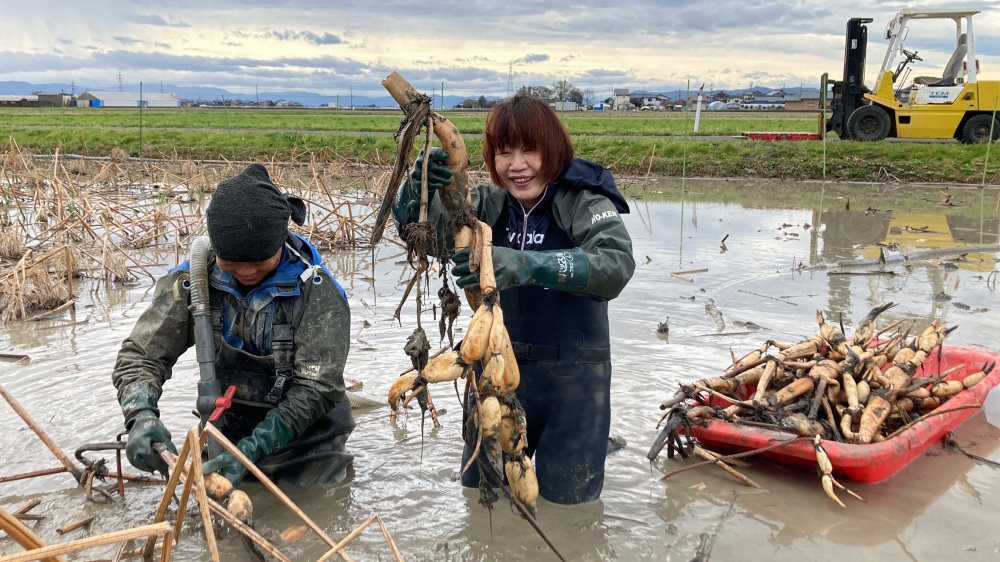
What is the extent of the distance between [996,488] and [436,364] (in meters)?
2.79

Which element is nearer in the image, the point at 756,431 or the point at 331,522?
the point at 331,522

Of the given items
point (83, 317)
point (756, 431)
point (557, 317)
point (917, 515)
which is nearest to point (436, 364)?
point (557, 317)

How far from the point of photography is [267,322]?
124 inches

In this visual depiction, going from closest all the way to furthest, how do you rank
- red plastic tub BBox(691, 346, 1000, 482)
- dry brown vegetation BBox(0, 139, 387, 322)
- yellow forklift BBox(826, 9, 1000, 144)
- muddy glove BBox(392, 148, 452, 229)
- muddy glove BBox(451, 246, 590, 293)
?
muddy glove BBox(451, 246, 590, 293) → muddy glove BBox(392, 148, 452, 229) → red plastic tub BBox(691, 346, 1000, 482) → dry brown vegetation BBox(0, 139, 387, 322) → yellow forklift BBox(826, 9, 1000, 144)

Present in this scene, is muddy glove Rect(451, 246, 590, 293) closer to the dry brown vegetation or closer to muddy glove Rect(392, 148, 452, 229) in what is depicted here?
muddy glove Rect(392, 148, 452, 229)

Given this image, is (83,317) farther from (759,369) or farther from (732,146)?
(732,146)

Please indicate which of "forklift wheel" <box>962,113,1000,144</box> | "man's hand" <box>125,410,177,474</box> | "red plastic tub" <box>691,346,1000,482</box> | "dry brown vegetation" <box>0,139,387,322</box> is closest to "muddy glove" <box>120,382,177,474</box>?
"man's hand" <box>125,410,177,474</box>

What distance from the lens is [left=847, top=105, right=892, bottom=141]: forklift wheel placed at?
56.7 feet

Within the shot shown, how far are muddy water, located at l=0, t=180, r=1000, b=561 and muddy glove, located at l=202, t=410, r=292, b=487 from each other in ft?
1.35

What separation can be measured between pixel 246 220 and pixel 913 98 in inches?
727

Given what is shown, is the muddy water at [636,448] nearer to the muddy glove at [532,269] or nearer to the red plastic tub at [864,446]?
the red plastic tub at [864,446]

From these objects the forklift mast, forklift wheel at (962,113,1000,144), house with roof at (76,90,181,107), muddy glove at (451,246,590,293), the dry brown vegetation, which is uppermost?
house with roof at (76,90,181,107)

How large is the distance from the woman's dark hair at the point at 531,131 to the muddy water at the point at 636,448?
1.46 metres

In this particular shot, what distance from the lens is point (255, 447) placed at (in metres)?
2.84
